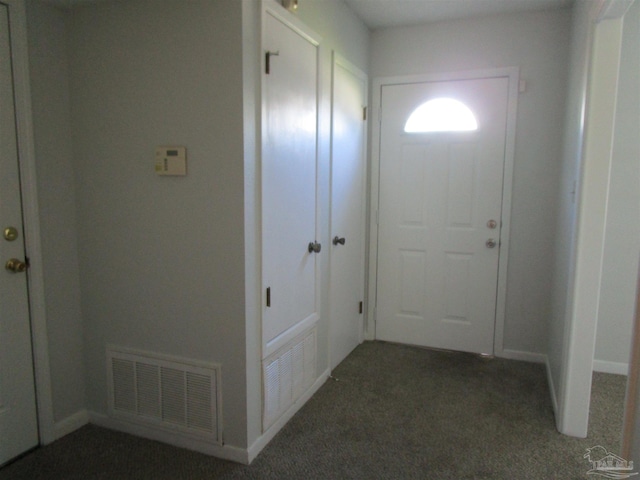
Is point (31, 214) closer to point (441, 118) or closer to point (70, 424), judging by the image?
point (70, 424)

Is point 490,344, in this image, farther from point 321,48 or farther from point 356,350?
point 321,48

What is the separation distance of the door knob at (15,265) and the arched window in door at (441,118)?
2.65 m

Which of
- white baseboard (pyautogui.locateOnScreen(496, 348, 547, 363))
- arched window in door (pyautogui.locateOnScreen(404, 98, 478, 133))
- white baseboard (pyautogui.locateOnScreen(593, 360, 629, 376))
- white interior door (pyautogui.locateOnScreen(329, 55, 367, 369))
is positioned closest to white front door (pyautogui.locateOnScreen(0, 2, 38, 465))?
white interior door (pyautogui.locateOnScreen(329, 55, 367, 369))

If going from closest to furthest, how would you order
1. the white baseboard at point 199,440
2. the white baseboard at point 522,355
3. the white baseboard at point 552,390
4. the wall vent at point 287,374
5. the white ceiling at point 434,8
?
the white baseboard at point 199,440 < the wall vent at point 287,374 < the white baseboard at point 552,390 < the white ceiling at point 434,8 < the white baseboard at point 522,355

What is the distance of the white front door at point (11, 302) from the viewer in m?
2.05

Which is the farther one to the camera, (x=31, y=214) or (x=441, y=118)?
(x=441, y=118)

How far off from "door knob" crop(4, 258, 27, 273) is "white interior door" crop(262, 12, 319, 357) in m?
1.10

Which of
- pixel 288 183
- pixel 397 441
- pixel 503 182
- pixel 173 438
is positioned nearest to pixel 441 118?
pixel 503 182

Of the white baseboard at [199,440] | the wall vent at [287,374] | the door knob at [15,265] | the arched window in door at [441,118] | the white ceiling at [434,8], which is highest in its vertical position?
the white ceiling at [434,8]

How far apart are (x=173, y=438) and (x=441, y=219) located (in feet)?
7.72

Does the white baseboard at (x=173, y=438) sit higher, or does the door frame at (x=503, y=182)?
the door frame at (x=503, y=182)

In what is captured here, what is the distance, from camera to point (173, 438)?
2.29m

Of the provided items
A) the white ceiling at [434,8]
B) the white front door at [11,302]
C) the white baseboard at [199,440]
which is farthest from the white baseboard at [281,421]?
the white ceiling at [434,8]

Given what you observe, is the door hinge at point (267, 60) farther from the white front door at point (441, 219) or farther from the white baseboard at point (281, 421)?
the white baseboard at point (281, 421)
